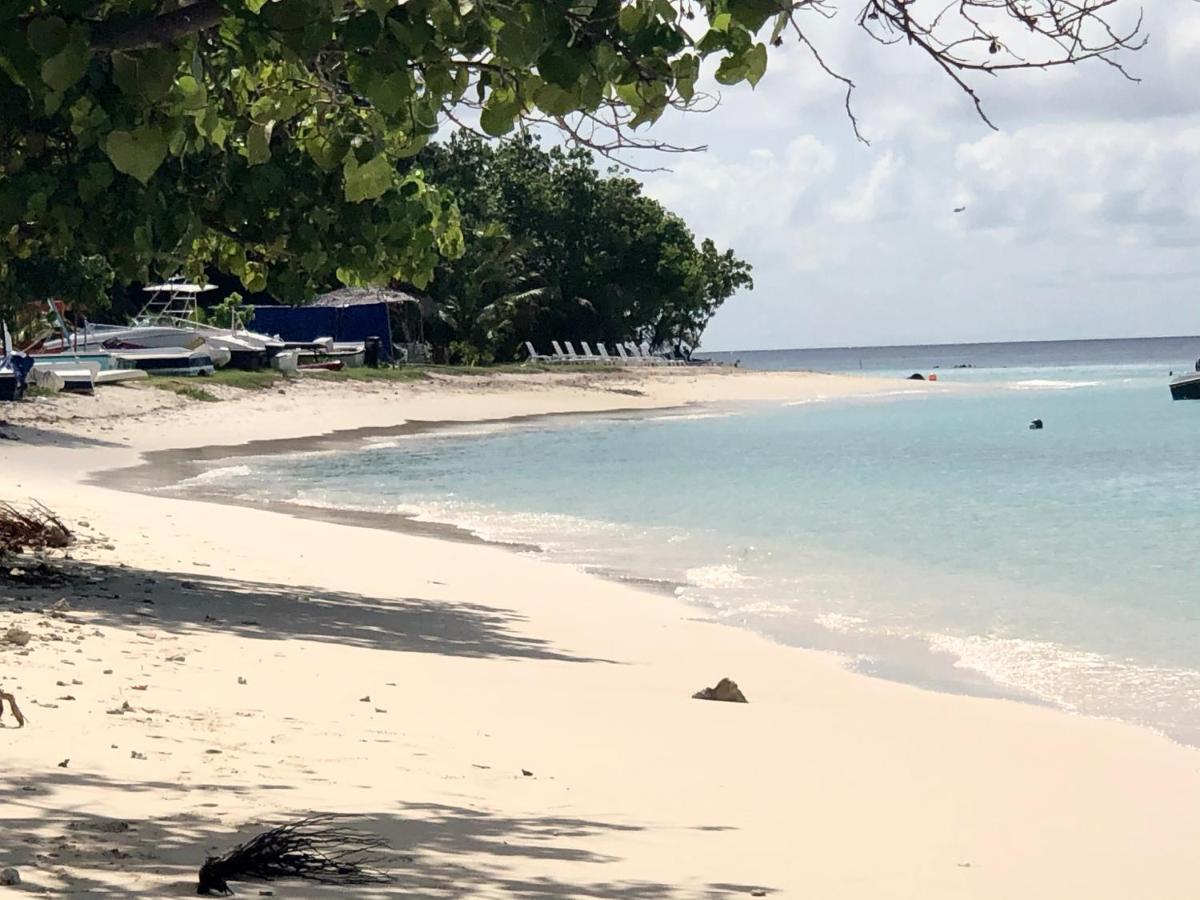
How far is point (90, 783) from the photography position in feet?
17.3

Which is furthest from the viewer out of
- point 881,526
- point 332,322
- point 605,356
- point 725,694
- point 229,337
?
point 605,356

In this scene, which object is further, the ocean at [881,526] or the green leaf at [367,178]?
the ocean at [881,526]

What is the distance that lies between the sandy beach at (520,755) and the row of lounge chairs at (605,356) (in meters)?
49.5

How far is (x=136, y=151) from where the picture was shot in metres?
4.59

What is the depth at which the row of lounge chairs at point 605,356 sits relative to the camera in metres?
62.2

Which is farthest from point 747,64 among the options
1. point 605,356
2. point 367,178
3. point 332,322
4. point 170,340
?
point 605,356

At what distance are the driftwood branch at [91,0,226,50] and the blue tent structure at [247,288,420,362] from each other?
48.9 metres

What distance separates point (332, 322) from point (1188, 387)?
30102 millimetres

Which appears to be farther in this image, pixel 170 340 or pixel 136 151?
pixel 170 340

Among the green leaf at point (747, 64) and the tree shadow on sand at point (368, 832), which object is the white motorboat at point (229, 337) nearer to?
the tree shadow on sand at point (368, 832)

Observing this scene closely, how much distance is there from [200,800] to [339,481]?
19.4 m

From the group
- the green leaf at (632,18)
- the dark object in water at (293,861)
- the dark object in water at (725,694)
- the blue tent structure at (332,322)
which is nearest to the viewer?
the dark object in water at (293,861)

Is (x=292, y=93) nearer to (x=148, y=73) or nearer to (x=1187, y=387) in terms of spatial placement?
(x=148, y=73)

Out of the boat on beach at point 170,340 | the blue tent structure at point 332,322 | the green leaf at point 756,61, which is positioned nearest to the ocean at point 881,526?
the green leaf at point 756,61
